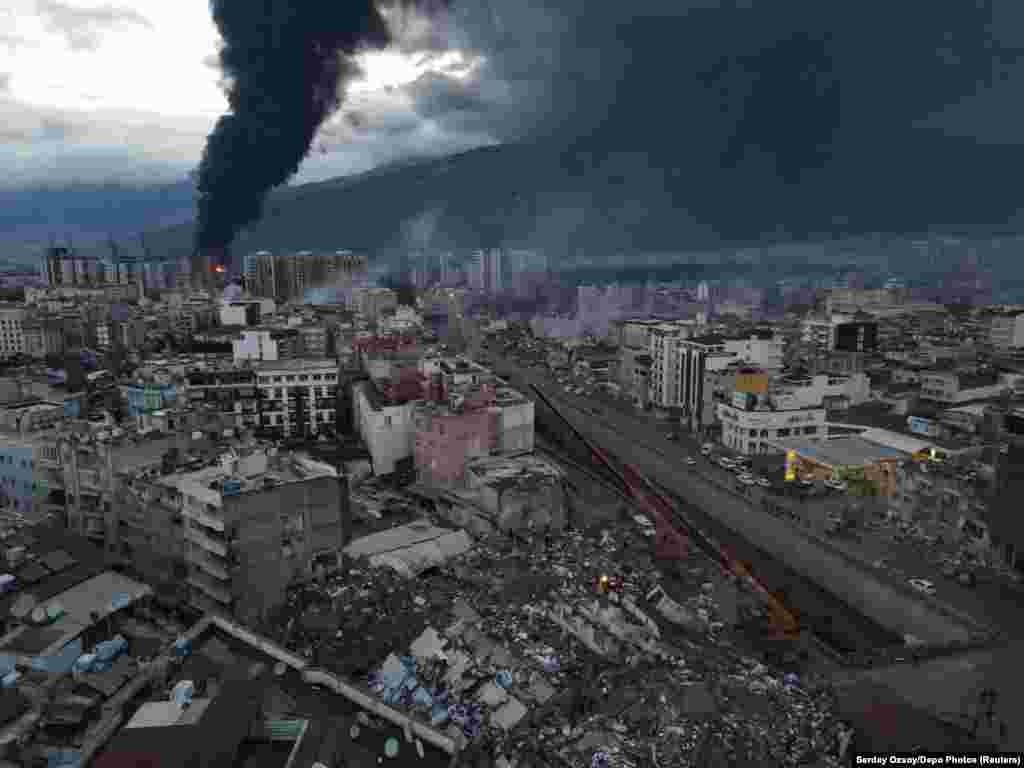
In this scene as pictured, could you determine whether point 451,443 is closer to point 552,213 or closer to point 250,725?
point 250,725

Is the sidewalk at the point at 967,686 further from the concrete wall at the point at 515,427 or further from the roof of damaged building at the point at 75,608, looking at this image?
the concrete wall at the point at 515,427

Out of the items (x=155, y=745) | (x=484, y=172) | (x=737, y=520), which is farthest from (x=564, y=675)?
(x=484, y=172)

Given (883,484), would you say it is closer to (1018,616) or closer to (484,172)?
(1018,616)

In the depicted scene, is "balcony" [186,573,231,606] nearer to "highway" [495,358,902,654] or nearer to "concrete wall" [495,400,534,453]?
"highway" [495,358,902,654]

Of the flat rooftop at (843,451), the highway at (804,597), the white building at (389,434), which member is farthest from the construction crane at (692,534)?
the white building at (389,434)

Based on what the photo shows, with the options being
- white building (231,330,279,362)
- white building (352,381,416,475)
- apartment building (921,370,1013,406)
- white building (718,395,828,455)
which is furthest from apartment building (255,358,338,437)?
apartment building (921,370,1013,406)

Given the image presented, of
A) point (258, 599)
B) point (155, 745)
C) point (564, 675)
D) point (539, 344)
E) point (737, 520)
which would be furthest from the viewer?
point (539, 344)

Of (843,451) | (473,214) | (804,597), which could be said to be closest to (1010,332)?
(843,451)
